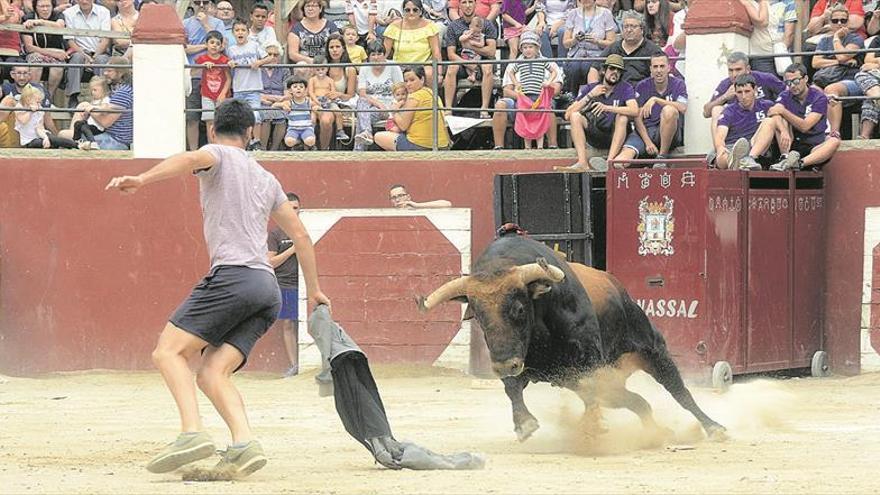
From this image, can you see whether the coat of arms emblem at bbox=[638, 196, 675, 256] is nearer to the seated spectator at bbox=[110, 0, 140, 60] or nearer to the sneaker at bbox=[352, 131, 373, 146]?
the sneaker at bbox=[352, 131, 373, 146]

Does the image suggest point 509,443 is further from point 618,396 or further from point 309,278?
point 309,278

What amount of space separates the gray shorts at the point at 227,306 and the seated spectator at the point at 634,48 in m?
7.39

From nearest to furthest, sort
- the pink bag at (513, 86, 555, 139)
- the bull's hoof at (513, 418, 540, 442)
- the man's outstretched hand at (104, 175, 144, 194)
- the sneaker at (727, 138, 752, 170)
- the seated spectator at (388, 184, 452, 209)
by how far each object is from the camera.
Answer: the man's outstretched hand at (104, 175, 144, 194) → the bull's hoof at (513, 418, 540, 442) → the sneaker at (727, 138, 752, 170) → the seated spectator at (388, 184, 452, 209) → the pink bag at (513, 86, 555, 139)

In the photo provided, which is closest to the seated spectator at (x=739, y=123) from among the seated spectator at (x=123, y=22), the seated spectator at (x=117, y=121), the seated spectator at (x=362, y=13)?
the seated spectator at (x=362, y=13)

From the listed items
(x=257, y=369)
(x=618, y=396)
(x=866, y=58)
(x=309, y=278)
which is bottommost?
(x=257, y=369)

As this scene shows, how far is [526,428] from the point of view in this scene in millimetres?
9484

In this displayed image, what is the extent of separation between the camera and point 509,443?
10.0 m

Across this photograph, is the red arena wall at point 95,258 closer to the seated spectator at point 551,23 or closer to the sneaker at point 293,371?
the sneaker at point 293,371

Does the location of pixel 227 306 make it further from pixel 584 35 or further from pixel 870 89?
pixel 584 35

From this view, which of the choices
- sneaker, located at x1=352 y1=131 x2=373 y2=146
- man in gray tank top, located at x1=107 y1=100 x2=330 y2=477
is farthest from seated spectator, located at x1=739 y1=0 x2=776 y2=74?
man in gray tank top, located at x1=107 y1=100 x2=330 y2=477

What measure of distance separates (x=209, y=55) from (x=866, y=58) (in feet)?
20.4

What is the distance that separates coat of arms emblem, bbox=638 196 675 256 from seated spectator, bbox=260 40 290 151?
414 centimetres

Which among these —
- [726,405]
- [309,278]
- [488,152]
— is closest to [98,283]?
[488,152]

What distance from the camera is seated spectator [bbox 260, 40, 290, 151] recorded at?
16297 mm
